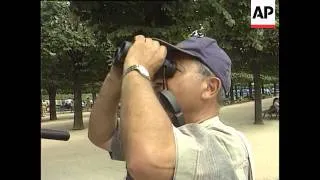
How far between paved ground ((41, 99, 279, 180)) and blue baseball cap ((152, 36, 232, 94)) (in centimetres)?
39

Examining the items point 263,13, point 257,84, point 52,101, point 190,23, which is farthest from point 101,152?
point 257,84

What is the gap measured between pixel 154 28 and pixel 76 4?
243 millimetres

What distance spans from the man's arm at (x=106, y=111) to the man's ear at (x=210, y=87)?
0.49 ft

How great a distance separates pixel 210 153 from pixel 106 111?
0.76 ft

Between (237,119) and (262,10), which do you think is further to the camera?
(237,119)

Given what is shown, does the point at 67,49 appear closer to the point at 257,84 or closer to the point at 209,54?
the point at 257,84

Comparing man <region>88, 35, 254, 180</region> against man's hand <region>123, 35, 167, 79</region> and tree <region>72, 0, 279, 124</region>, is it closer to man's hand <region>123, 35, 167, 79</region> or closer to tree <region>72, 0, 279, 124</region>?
man's hand <region>123, 35, 167, 79</region>

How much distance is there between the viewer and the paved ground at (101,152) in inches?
52.3

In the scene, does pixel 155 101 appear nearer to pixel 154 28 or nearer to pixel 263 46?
pixel 154 28

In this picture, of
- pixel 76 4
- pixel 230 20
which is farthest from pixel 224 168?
pixel 230 20

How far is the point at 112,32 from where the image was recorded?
1273 millimetres

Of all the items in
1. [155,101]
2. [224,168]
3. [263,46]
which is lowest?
[224,168]

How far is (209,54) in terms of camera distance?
2.48 feet

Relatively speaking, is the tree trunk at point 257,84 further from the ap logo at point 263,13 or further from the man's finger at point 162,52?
the man's finger at point 162,52
